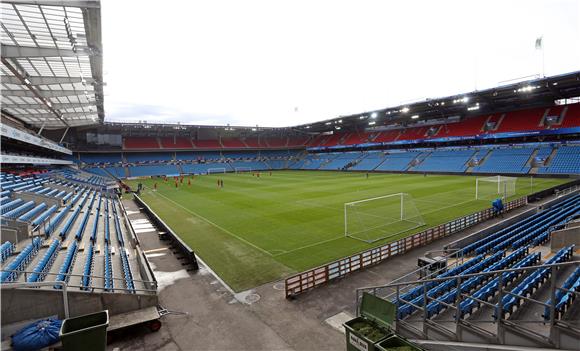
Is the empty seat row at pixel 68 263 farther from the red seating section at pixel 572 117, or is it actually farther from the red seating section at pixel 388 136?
the red seating section at pixel 388 136

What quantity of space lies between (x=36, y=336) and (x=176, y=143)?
243 feet

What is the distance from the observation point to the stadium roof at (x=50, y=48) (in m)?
11.3

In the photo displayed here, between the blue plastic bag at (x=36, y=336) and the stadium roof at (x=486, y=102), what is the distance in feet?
160

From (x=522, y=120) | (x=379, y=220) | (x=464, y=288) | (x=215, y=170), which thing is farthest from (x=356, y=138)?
(x=464, y=288)

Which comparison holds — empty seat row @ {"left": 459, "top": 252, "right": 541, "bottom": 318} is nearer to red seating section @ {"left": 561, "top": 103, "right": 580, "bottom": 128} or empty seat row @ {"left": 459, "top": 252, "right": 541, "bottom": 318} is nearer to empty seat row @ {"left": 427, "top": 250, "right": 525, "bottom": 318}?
empty seat row @ {"left": 427, "top": 250, "right": 525, "bottom": 318}

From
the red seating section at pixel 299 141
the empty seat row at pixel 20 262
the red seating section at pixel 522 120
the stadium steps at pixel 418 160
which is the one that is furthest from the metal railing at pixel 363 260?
the red seating section at pixel 299 141

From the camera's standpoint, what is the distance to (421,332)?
21.5 feet

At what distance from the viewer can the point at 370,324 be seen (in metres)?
6.13

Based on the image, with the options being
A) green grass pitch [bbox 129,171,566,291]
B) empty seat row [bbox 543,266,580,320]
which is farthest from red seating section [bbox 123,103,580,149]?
empty seat row [bbox 543,266,580,320]

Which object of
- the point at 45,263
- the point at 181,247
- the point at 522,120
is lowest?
the point at 181,247

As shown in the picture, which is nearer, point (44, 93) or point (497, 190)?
point (44, 93)

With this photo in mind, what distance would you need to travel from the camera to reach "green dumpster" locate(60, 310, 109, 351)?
5.23m

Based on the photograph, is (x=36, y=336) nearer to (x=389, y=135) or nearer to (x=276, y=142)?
(x=389, y=135)

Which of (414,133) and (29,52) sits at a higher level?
(414,133)
